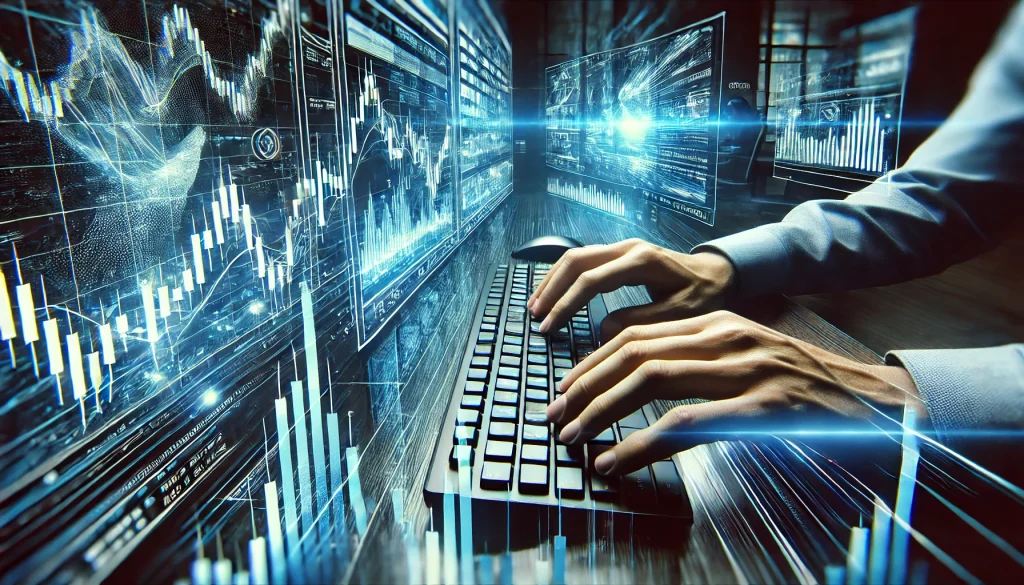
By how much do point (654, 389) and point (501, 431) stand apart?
0.12m

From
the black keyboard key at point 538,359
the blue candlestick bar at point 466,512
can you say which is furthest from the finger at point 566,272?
→ the blue candlestick bar at point 466,512

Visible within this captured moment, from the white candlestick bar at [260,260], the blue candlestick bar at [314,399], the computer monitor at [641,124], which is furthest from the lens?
the computer monitor at [641,124]

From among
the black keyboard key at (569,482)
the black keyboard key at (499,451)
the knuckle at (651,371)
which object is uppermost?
the knuckle at (651,371)

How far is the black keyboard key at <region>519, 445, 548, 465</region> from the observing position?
33 centimetres

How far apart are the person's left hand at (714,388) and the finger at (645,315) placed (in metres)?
0.15

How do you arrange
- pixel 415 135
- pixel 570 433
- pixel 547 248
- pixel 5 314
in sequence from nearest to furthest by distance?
pixel 5 314 → pixel 570 433 → pixel 415 135 → pixel 547 248

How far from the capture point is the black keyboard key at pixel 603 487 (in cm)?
31

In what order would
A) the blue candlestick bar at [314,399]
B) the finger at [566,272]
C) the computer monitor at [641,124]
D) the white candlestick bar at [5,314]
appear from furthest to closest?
the computer monitor at [641,124]
the finger at [566,272]
the blue candlestick bar at [314,399]
the white candlestick bar at [5,314]

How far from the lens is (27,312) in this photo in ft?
0.84

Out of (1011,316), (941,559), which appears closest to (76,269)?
(941,559)

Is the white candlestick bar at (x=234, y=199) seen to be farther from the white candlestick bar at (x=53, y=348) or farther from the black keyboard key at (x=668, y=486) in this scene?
the black keyboard key at (x=668, y=486)

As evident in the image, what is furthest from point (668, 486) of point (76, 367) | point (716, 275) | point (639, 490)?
point (716, 275)

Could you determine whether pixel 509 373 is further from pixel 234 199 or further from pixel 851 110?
pixel 851 110

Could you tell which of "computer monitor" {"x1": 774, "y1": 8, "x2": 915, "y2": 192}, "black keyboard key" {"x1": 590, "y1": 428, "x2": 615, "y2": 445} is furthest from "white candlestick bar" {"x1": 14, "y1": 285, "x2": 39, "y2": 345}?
"computer monitor" {"x1": 774, "y1": 8, "x2": 915, "y2": 192}
